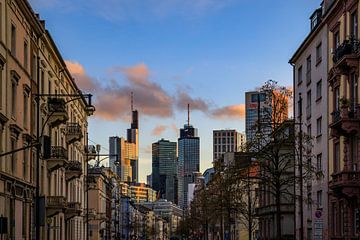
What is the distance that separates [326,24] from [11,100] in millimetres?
23725

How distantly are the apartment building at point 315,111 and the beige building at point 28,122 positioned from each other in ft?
61.5

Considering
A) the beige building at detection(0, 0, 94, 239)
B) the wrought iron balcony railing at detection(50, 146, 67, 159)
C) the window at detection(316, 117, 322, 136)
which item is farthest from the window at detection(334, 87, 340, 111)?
the wrought iron balcony railing at detection(50, 146, 67, 159)

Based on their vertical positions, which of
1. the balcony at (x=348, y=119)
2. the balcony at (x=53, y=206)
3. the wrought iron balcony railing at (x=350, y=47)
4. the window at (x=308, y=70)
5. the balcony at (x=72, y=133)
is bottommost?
the balcony at (x=53, y=206)

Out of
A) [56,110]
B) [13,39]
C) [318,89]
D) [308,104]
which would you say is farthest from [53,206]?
[318,89]

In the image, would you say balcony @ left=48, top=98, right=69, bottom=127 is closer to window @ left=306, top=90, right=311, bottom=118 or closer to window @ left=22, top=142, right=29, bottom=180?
window @ left=22, top=142, right=29, bottom=180

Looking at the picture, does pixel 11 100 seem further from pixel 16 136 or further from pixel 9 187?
pixel 9 187

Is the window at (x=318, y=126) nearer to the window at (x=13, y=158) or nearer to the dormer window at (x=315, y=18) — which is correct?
the dormer window at (x=315, y=18)

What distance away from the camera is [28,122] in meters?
48.2

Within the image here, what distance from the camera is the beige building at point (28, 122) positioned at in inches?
1597

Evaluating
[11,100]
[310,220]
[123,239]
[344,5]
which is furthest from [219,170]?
[123,239]

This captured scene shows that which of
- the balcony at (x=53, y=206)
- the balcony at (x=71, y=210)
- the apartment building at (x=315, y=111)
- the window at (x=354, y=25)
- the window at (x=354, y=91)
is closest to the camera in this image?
the window at (x=354, y=91)

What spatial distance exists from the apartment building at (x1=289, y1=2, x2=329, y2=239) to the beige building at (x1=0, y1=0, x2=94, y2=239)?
61.5ft

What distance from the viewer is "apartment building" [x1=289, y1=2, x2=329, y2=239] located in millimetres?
53406

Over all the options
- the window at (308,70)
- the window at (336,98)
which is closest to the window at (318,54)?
the window at (308,70)
